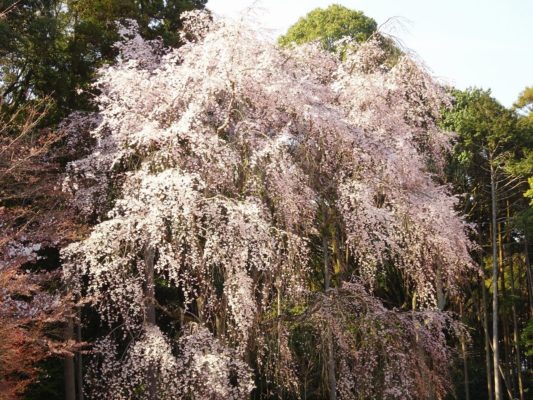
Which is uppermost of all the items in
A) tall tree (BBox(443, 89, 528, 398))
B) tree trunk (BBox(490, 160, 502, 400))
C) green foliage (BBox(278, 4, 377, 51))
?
green foliage (BBox(278, 4, 377, 51))

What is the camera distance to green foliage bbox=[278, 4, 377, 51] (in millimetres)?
18625

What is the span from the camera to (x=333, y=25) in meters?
18.7

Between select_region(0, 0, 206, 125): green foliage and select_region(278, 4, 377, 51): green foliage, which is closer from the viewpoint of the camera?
select_region(0, 0, 206, 125): green foliage

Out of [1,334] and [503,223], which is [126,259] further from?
[503,223]

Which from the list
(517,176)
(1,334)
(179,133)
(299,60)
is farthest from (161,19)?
(517,176)

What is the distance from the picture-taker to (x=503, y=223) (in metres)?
18.2

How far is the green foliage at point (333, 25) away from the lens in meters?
18.6

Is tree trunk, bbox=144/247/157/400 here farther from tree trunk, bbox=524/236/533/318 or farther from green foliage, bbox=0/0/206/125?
tree trunk, bbox=524/236/533/318

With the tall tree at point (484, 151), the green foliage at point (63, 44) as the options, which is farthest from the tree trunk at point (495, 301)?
the green foliage at point (63, 44)

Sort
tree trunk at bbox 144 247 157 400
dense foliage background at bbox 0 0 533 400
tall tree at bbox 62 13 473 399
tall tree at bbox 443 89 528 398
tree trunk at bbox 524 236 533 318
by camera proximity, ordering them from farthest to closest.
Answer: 1. tree trunk at bbox 524 236 533 318
2. tall tree at bbox 443 89 528 398
3. tree trunk at bbox 144 247 157 400
4. dense foliage background at bbox 0 0 533 400
5. tall tree at bbox 62 13 473 399

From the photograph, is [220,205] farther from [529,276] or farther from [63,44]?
[529,276]

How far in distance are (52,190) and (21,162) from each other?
97 centimetres

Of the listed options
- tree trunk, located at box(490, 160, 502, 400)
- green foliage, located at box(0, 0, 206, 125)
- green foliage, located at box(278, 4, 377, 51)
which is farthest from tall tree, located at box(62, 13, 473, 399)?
green foliage, located at box(278, 4, 377, 51)

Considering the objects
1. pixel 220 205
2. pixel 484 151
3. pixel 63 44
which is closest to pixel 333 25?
pixel 484 151
